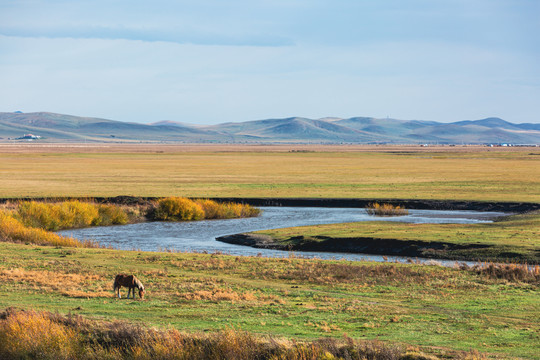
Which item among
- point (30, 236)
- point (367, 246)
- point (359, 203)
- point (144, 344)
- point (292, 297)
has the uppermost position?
point (144, 344)

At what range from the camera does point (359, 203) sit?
5916cm

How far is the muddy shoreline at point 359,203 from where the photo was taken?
55.1 m

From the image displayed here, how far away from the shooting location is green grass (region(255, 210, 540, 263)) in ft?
111

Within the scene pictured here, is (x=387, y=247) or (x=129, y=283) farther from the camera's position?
(x=387, y=247)

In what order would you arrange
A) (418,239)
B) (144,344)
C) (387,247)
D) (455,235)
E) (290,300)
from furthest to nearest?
(455,235)
(418,239)
(387,247)
(290,300)
(144,344)

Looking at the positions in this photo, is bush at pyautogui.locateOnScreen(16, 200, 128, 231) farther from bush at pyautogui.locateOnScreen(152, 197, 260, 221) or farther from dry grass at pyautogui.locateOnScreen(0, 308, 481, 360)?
dry grass at pyautogui.locateOnScreen(0, 308, 481, 360)

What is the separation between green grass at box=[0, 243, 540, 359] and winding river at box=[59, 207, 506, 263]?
285 inches

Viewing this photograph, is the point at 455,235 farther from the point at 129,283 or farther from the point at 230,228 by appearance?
the point at 129,283

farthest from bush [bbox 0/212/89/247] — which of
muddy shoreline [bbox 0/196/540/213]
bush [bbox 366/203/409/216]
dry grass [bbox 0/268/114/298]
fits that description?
bush [bbox 366/203/409/216]

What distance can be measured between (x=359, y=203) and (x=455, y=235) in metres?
20.1

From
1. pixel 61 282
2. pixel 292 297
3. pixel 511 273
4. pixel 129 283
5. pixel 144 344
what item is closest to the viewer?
pixel 144 344

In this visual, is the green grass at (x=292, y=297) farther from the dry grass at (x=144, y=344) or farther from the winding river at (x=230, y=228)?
the winding river at (x=230, y=228)

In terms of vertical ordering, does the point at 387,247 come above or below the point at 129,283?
below

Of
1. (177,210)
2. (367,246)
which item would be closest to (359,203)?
(177,210)
